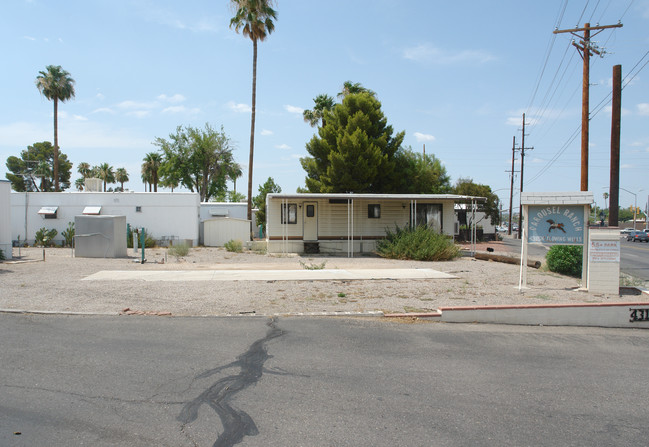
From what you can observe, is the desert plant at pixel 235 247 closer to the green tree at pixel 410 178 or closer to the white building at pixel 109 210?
the white building at pixel 109 210

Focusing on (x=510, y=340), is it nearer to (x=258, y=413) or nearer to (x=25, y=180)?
(x=258, y=413)

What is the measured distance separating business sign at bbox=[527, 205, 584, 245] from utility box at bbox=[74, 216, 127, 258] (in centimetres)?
1454

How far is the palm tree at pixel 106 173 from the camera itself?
63.3m

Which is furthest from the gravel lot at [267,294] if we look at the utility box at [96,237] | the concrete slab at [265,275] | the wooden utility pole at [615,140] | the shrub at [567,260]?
the utility box at [96,237]

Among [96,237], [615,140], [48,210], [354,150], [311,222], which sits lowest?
[96,237]

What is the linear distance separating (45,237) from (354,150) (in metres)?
18.1

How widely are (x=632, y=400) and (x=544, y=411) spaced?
42.7 inches

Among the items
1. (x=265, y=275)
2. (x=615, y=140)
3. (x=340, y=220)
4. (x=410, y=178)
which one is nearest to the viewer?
(x=265, y=275)

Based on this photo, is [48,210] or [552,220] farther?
[48,210]

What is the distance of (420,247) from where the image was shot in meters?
19.1

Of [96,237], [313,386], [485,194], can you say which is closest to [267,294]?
[313,386]

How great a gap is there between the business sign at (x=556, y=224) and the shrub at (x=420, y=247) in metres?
8.00

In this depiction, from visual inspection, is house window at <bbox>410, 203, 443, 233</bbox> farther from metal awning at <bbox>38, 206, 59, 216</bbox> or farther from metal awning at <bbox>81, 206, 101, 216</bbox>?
metal awning at <bbox>38, 206, 59, 216</bbox>

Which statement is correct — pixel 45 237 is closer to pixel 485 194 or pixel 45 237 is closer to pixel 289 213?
pixel 289 213
